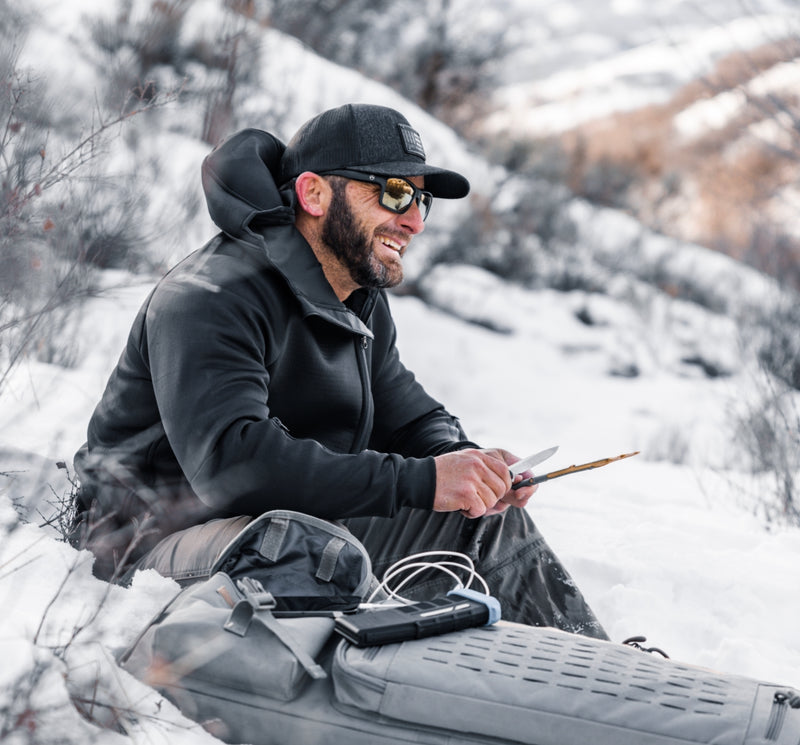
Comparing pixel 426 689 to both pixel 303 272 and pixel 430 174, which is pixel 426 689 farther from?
pixel 430 174

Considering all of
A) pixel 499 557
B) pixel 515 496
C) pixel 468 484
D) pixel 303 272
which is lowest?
pixel 499 557

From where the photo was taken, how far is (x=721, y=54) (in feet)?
16.3

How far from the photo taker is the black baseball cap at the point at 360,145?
99.0 inches

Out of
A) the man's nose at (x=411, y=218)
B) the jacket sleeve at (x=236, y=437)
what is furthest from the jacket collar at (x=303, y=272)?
the man's nose at (x=411, y=218)

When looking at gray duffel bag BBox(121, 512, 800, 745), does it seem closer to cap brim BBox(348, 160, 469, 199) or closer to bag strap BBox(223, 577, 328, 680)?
bag strap BBox(223, 577, 328, 680)

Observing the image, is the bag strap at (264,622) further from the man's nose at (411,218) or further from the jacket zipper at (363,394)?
the man's nose at (411,218)

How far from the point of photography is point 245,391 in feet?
6.81

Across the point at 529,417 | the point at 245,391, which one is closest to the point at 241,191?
the point at 245,391

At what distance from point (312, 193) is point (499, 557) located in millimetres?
1051

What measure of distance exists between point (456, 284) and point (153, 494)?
913 cm

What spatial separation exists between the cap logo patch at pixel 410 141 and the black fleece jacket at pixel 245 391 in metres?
0.33

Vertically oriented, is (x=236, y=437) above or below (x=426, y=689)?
above

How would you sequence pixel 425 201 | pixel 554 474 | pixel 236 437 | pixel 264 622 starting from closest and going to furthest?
pixel 264 622
pixel 236 437
pixel 554 474
pixel 425 201

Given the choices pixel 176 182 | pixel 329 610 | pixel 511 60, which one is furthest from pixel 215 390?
pixel 511 60
